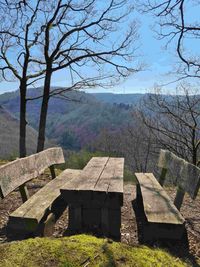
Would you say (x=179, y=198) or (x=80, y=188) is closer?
(x=80, y=188)

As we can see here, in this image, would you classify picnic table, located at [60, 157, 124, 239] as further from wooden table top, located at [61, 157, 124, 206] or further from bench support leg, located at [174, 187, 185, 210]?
bench support leg, located at [174, 187, 185, 210]

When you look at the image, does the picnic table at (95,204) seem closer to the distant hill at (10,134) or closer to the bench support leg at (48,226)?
the bench support leg at (48,226)

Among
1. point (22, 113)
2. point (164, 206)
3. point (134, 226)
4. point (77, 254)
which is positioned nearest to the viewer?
point (77, 254)

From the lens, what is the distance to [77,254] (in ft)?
8.30

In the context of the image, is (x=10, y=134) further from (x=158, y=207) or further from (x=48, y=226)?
(x=158, y=207)

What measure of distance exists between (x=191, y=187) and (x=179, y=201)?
2.60ft

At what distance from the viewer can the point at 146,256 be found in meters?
2.67

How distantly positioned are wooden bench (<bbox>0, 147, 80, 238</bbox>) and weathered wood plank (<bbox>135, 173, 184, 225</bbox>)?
1048 millimetres

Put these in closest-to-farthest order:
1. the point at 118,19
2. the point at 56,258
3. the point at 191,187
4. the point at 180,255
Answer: the point at 56,258 < the point at 180,255 < the point at 191,187 < the point at 118,19

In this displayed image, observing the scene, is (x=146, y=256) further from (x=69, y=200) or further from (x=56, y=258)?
(x=69, y=200)

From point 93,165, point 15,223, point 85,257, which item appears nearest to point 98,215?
point 15,223

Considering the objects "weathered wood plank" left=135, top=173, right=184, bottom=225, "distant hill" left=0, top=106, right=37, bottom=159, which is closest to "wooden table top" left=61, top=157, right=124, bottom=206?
"weathered wood plank" left=135, top=173, right=184, bottom=225

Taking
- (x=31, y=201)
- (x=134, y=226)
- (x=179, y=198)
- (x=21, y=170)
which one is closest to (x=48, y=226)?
(x=31, y=201)

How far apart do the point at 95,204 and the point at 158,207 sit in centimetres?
68
